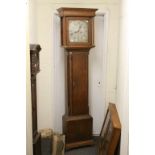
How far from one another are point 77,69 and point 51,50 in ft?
1.62

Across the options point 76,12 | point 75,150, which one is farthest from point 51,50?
point 75,150

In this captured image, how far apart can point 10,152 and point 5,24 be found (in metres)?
0.67

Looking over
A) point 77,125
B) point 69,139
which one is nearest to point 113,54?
point 77,125

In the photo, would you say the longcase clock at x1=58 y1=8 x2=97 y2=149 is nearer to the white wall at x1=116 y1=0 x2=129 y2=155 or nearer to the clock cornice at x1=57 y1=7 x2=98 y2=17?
the clock cornice at x1=57 y1=7 x2=98 y2=17

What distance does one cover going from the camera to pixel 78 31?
3344mm

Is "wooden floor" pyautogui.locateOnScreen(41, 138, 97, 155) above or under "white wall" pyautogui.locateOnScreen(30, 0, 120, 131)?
under

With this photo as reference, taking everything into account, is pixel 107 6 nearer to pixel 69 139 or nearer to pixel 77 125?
pixel 77 125

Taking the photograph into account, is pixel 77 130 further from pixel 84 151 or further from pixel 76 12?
pixel 76 12

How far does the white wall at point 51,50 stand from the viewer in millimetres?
3508

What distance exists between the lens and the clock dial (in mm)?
3326

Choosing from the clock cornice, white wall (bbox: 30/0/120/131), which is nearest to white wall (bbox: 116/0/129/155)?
the clock cornice

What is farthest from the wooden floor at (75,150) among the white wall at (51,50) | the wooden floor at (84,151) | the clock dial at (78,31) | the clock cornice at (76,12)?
the clock cornice at (76,12)

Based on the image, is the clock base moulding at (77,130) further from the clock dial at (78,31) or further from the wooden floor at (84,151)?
the clock dial at (78,31)

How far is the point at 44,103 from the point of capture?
12.1 ft
